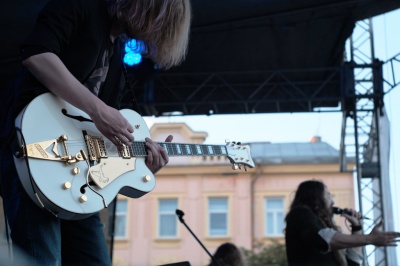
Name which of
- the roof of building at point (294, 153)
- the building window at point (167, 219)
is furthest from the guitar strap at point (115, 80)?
the building window at point (167, 219)

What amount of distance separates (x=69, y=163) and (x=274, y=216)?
1015 inches

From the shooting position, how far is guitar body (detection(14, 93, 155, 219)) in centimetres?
192

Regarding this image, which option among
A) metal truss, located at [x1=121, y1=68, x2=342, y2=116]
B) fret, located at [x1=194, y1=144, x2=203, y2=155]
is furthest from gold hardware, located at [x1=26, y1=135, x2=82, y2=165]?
metal truss, located at [x1=121, y1=68, x2=342, y2=116]

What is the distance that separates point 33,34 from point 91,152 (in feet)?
1.36

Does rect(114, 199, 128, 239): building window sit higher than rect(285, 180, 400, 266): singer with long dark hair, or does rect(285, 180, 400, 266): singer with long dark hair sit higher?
rect(114, 199, 128, 239): building window

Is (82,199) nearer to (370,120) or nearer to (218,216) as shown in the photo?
(370,120)

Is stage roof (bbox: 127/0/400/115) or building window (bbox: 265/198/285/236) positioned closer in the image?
stage roof (bbox: 127/0/400/115)

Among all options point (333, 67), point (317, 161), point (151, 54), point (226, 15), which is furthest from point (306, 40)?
point (317, 161)

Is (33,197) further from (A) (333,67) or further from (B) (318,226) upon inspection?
(A) (333,67)

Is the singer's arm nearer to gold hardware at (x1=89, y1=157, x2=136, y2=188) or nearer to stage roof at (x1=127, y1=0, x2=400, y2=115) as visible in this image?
gold hardware at (x1=89, y1=157, x2=136, y2=188)

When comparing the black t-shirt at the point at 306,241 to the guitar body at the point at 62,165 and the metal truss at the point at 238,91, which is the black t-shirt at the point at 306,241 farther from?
the metal truss at the point at 238,91

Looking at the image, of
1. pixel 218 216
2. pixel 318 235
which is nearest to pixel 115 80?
pixel 318 235

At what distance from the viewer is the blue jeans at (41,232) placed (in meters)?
1.89

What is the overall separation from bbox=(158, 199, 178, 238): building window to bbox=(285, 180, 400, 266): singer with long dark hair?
23338 millimetres
